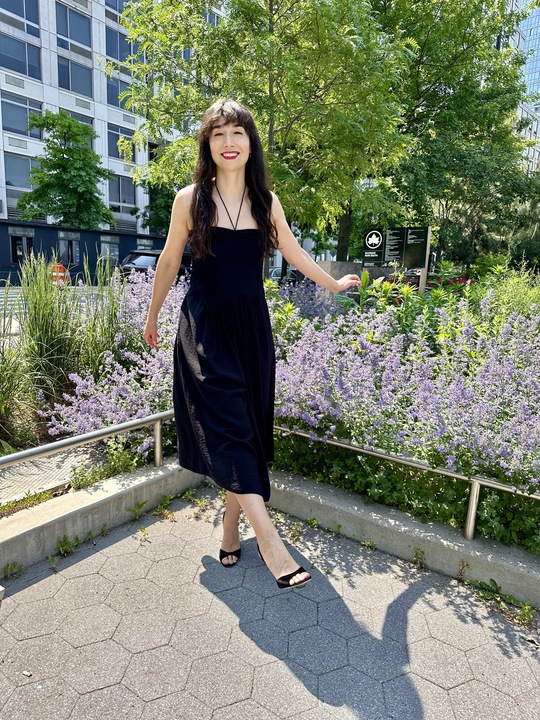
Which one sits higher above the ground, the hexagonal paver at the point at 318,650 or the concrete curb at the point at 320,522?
the concrete curb at the point at 320,522

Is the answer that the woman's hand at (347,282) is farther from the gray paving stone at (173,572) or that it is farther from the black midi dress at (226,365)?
the gray paving stone at (173,572)

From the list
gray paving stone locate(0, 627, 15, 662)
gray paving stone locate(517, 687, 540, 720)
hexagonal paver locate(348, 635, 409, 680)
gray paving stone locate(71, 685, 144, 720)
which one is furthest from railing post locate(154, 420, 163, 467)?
gray paving stone locate(517, 687, 540, 720)

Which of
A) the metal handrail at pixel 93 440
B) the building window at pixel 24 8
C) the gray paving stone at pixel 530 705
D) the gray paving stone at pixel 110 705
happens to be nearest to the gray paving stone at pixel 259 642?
the gray paving stone at pixel 110 705

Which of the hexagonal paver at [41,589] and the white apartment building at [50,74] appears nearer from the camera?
the hexagonal paver at [41,589]

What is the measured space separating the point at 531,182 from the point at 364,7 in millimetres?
13444

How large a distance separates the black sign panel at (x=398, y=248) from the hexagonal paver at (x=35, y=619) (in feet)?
32.1

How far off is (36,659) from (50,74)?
3963 centimetres

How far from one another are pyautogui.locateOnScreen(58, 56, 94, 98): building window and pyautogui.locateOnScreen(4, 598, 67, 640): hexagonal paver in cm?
3959

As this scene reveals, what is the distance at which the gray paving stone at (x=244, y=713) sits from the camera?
1.70m

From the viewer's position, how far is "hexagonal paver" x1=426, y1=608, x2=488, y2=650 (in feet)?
6.87

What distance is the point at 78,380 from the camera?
3.57 m

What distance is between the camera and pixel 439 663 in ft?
6.48

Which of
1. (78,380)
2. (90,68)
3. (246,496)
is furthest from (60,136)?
(246,496)

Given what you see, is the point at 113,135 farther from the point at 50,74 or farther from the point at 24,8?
the point at 24,8
